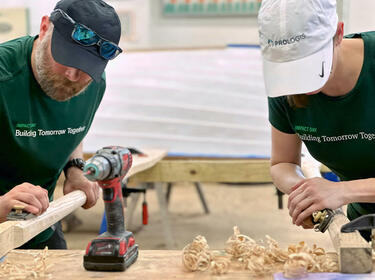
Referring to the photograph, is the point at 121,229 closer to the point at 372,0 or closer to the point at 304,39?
the point at 304,39

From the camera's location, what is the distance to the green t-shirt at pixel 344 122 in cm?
160

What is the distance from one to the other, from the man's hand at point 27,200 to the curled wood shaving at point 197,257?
40 centimetres

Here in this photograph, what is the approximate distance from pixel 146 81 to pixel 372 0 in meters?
2.07

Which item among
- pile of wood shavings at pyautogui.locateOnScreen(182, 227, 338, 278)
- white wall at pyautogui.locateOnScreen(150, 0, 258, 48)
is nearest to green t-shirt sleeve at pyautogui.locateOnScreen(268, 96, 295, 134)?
pile of wood shavings at pyautogui.locateOnScreen(182, 227, 338, 278)

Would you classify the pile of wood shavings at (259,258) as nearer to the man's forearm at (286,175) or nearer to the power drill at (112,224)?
the power drill at (112,224)

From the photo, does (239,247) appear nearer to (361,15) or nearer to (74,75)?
(74,75)

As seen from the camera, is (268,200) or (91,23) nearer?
(91,23)

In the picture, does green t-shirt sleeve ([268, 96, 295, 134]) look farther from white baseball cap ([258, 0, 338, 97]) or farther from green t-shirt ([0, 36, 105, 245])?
green t-shirt ([0, 36, 105, 245])

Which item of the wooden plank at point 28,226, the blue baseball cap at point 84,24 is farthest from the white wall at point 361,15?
the wooden plank at point 28,226

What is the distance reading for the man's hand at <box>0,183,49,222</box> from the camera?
4.46 feet

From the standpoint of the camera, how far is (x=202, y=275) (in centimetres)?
126

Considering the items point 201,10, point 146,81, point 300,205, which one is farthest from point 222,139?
point 300,205

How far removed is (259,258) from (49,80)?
956mm

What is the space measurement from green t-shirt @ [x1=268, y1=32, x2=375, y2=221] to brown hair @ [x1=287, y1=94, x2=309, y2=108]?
0.04ft
